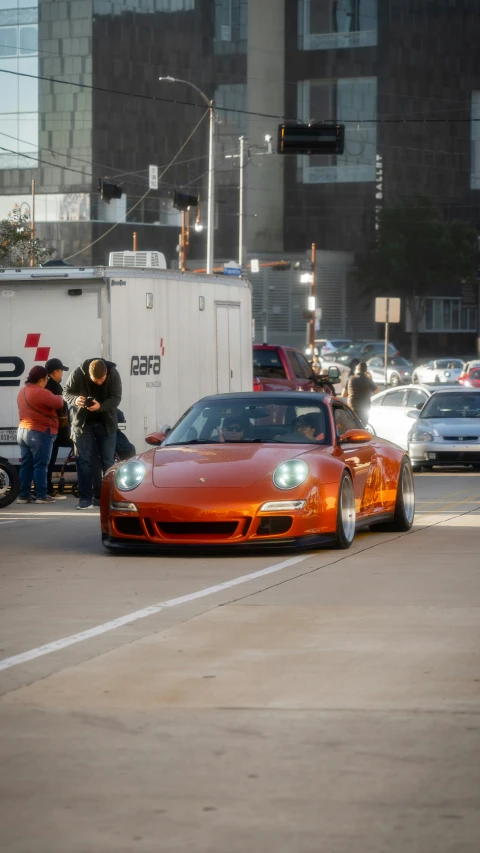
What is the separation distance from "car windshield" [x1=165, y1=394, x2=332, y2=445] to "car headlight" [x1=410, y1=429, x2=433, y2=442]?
12509 mm

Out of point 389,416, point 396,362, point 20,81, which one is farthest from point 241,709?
point 20,81

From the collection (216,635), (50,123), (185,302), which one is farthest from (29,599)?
(50,123)

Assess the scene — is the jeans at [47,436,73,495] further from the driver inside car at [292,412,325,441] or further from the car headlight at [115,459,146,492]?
the car headlight at [115,459,146,492]

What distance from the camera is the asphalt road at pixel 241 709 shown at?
16.5 ft

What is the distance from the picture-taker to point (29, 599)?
10484mm

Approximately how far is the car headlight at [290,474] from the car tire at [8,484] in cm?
674

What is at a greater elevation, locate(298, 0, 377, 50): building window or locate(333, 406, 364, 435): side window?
locate(298, 0, 377, 50): building window

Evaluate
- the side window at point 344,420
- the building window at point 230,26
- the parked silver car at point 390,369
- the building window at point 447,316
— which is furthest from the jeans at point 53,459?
the building window at point 447,316

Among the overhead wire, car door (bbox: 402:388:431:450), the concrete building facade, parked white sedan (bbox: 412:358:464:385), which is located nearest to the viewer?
car door (bbox: 402:388:431:450)

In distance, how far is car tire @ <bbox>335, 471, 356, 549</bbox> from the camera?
13234 millimetres

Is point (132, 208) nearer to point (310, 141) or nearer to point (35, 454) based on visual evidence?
point (310, 141)

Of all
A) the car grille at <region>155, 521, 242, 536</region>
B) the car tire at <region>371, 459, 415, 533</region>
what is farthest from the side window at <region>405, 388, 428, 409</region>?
the car grille at <region>155, 521, 242, 536</region>

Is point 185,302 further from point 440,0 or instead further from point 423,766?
point 440,0

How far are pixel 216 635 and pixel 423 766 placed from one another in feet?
10.4
